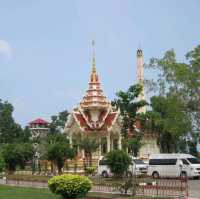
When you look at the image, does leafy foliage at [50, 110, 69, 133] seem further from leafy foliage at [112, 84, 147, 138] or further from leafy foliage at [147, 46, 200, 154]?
leafy foliage at [147, 46, 200, 154]

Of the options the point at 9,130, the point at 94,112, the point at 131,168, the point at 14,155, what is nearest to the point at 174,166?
the point at 131,168

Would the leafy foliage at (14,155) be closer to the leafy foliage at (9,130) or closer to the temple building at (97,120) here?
the temple building at (97,120)

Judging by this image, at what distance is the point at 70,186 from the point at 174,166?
18086mm

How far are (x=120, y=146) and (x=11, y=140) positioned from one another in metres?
24.4

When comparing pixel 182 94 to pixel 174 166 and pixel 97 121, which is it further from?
pixel 97 121

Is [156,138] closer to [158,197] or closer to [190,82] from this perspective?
[190,82]

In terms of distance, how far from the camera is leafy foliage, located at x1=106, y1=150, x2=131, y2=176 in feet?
108

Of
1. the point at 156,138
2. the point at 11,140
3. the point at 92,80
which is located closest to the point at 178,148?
the point at 156,138

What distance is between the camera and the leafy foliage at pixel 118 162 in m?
33.0

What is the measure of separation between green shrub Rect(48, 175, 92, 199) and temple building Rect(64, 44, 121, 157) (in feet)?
120

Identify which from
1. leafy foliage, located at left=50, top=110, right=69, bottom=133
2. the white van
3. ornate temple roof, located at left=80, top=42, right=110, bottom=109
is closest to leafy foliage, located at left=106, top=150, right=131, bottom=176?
the white van

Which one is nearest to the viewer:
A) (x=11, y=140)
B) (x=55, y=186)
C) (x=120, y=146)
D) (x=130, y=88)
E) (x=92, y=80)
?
(x=55, y=186)

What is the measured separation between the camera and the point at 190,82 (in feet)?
120

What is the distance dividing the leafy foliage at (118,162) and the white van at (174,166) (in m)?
3.97
